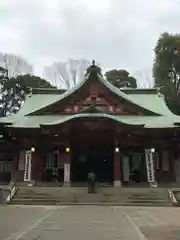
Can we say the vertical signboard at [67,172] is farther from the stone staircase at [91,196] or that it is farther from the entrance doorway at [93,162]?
the entrance doorway at [93,162]

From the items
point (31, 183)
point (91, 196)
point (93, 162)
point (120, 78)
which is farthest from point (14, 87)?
point (91, 196)

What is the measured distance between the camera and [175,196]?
20.7 metres

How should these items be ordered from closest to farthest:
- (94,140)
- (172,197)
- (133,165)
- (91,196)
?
(172,197), (91,196), (94,140), (133,165)

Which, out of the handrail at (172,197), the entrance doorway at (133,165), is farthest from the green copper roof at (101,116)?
the handrail at (172,197)

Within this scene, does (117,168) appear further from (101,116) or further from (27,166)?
(27,166)

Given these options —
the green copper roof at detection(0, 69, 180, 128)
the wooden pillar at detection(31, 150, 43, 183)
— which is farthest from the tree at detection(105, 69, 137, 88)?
the wooden pillar at detection(31, 150, 43, 183)

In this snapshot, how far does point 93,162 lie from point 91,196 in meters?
6.76

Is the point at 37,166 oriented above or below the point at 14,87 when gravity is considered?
below

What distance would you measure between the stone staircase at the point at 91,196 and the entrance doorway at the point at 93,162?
187 inches

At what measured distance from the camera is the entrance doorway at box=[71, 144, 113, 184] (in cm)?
2686

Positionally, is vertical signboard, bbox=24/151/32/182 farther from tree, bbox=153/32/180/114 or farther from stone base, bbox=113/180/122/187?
tree, bbox=153/32/180/114

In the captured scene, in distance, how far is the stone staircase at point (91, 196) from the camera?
20.1 meters

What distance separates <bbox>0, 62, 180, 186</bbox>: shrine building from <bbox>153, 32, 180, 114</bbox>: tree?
44.7 ft

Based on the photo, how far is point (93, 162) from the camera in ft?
91.2
